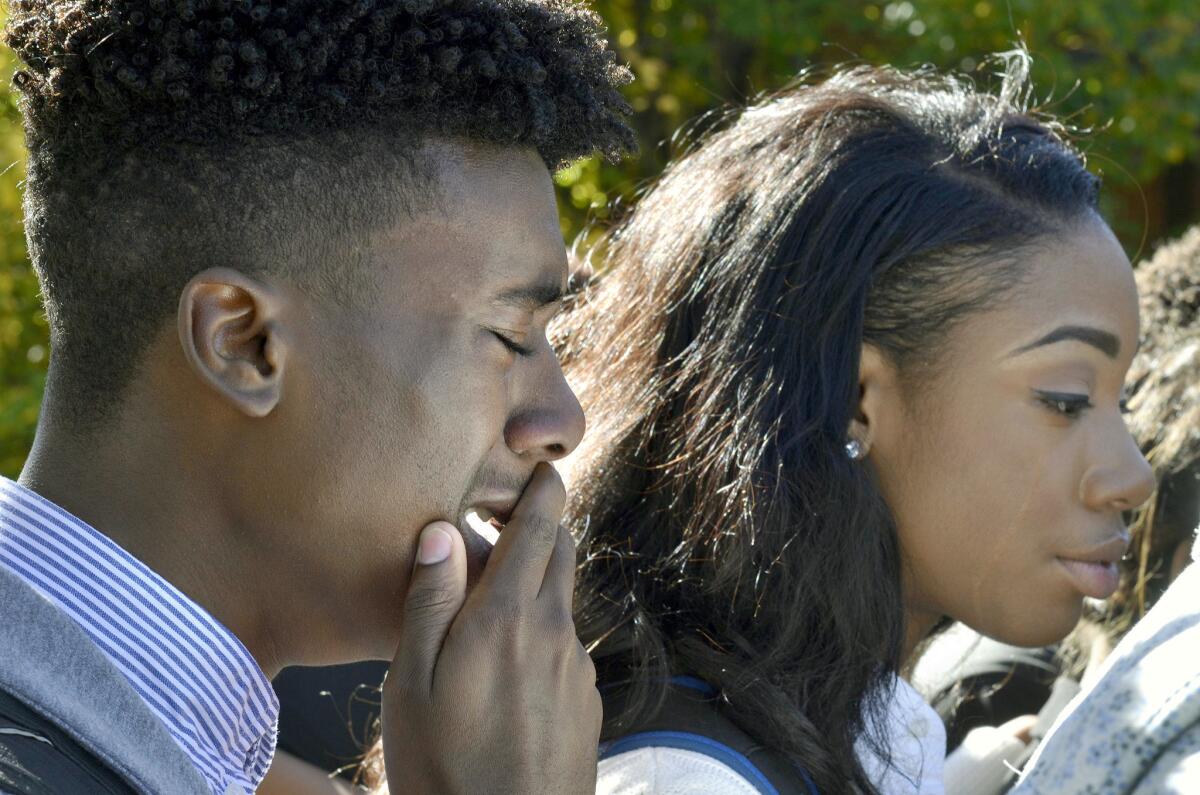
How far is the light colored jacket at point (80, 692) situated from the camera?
1.50 m

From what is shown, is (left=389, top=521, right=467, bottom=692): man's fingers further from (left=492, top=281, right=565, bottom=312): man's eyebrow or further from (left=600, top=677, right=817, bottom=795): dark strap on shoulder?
(left=600, top=677, right=817, bottom=795): dark strap on shoulder

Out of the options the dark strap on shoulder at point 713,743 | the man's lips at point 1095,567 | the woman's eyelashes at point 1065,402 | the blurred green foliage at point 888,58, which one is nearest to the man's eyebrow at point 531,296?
the dark strap on shoulder at point 713,743

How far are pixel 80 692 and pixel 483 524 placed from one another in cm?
65

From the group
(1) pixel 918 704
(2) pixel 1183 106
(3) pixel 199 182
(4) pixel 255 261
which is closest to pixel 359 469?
(4) pixel 255 261

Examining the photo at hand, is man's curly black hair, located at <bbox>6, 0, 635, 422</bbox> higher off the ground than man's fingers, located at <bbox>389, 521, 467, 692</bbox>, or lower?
higher

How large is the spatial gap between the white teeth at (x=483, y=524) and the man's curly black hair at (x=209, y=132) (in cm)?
39

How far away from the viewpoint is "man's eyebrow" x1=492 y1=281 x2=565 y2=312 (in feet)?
6.43

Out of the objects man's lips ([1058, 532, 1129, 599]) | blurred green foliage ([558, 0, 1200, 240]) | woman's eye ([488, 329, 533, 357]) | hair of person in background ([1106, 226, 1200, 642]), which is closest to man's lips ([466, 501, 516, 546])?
woman's eye ([488, 329, 533, 357])

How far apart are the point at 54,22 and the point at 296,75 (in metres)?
0.34

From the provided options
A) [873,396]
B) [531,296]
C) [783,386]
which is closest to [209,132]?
[531,296]

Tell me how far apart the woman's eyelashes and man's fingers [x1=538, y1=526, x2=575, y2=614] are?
39.4 inches

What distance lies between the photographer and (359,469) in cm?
185

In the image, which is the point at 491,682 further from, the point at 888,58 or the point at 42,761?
the point at 888,58

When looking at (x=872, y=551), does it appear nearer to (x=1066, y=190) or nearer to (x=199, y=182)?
(x=1066, y=190)
